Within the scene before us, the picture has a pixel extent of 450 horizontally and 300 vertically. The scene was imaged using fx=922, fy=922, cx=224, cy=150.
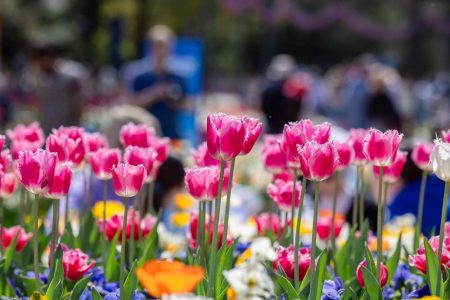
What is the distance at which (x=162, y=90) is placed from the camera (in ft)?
20.9

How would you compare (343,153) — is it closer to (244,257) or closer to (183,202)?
(244,257)

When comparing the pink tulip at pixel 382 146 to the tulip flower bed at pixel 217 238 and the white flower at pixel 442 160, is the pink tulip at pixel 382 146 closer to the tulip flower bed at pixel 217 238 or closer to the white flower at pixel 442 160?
the tulip flower bed at pixel 217 238

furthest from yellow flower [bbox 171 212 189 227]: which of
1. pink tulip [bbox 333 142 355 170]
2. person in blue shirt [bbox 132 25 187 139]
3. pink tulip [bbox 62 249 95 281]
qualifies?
person in blue shirt [bbox 132 25 187 139]

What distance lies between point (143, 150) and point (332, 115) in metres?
13.1

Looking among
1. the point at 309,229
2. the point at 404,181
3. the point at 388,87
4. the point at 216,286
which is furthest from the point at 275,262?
the point at 388,87

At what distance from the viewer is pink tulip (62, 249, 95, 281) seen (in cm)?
206

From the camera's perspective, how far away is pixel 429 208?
338 centimetres

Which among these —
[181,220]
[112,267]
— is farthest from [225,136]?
[181,220]

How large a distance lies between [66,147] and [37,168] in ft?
1.27

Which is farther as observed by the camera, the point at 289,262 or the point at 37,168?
the point at 289,262

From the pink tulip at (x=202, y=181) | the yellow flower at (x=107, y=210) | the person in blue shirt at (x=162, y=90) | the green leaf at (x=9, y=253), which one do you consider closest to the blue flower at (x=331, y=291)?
the pink tulip at (x=202, y=181)

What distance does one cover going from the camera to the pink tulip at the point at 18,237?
2.38m

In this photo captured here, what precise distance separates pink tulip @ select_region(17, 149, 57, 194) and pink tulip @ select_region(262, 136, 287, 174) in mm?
781

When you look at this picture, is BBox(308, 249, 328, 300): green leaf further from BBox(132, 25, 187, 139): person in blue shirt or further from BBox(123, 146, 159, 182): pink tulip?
BBox(132, 25, 187, 139): person in blue shirt
